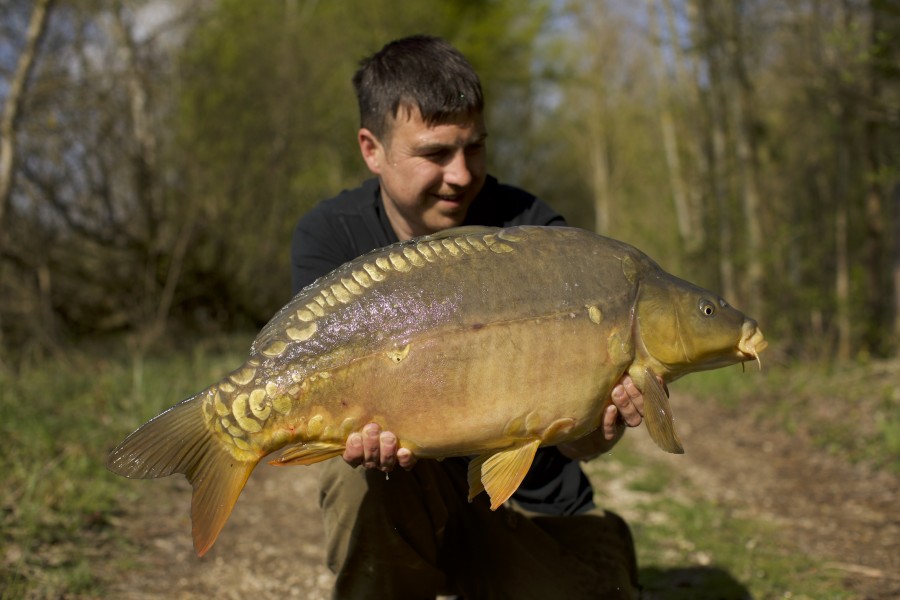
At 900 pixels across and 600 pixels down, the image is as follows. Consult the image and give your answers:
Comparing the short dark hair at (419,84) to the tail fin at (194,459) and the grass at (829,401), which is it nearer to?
the tail fin at (194,459)

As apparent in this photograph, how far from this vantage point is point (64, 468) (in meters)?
3.34

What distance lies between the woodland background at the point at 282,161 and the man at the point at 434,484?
11.2ft

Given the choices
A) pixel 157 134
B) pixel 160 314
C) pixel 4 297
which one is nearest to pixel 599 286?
pixel 4 297

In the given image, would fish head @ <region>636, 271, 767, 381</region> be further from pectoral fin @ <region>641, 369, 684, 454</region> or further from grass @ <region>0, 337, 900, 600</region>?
grass @ <region>0, 337, 900, 600</region>

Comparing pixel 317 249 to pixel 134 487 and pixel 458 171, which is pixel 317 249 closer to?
pixel 458 171

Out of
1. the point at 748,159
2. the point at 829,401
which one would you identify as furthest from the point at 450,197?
the point at 748,159

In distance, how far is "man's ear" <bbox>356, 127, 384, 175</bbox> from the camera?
7.50 ft

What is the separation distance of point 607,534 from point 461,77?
1.19 metres

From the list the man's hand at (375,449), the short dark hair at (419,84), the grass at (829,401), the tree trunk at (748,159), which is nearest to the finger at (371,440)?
the man's hand at (375,449)

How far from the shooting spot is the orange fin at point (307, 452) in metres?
1.65

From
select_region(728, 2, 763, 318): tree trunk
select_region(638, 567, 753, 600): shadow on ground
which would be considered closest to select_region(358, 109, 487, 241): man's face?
select_region(638, 567, 753, 600): shadow on ground

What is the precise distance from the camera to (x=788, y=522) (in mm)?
3512

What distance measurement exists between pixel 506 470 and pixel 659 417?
0.31 m

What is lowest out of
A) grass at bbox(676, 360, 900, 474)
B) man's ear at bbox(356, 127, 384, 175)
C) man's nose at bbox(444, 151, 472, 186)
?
grass at bbox(676, 360, 900, 474)
